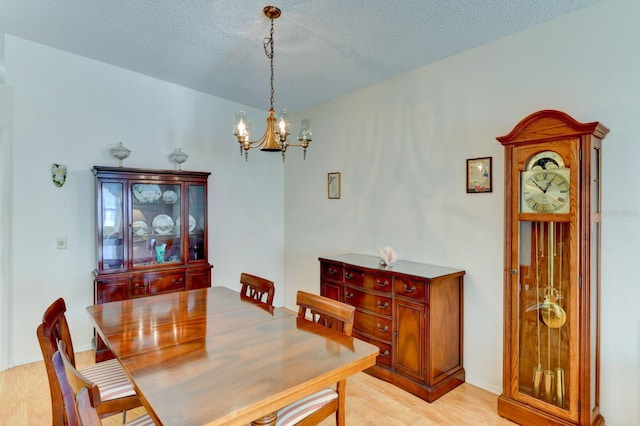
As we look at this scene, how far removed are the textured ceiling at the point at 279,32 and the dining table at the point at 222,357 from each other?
2044 millimetres

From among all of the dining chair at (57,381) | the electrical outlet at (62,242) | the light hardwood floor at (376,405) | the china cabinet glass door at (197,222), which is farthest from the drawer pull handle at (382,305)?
the electrical outlet at (62,242)

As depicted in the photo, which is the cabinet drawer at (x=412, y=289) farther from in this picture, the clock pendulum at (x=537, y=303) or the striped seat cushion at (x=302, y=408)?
the striped seat cushion at (x=302, y=408)

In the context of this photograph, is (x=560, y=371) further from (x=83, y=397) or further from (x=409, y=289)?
(x=83, y=397)

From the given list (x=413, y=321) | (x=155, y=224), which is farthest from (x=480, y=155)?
(x=155, y=224)

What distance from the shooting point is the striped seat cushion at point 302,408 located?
1.60 metres

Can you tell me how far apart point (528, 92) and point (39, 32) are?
13.1ft

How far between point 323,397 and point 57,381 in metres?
1.28

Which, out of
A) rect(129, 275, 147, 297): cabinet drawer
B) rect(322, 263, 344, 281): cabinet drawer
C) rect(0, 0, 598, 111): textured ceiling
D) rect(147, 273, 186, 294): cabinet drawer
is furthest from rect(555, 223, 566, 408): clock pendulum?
rect(129, 275, 147, 297): cabinet drawer

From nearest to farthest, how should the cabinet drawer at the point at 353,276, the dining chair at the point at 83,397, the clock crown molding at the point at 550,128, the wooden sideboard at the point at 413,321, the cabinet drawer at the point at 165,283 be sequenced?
the dining chair at the point at 83,397 → the clock crown molding at the point at 550,128 → the wooden sideboard at the point at 413,321 → the cabinet drawer at the point at 353,276 → the cabinet drawer at the point at 165,283

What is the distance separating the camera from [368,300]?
3023 mm

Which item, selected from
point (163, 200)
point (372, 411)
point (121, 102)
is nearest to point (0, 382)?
point (163, 200)

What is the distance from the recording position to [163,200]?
143 inches

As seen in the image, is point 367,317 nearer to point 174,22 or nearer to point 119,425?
point 119,425

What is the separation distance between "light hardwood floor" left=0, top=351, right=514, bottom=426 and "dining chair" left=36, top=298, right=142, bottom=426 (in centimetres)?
67
